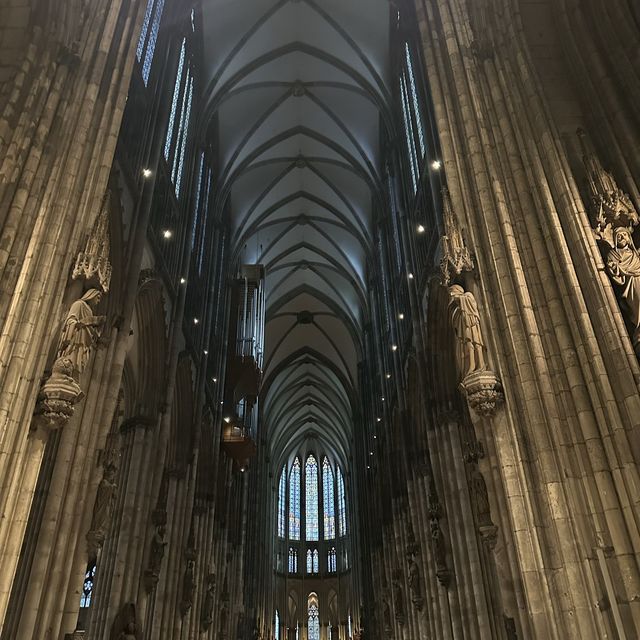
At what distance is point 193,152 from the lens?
Answer: 1948cm

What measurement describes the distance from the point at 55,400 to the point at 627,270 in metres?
7.55

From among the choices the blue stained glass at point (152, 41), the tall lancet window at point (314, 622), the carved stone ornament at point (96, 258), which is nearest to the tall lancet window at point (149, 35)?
the blue stained glass at point (152, 41)

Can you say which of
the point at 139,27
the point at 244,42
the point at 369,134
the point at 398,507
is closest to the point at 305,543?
the point at 398,507

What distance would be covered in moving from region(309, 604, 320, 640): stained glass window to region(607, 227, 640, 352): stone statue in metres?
44.3

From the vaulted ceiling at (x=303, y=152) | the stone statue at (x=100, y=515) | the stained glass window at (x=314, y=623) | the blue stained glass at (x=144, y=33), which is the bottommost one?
the stone statue at (x=100, y=515)

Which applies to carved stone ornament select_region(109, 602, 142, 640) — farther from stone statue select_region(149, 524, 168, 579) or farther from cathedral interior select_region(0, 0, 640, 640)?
stone statue select_region(149, 524, 168, 579)

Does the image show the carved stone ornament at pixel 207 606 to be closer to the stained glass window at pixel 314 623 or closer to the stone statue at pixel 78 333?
the stone statue at pixel 78 333

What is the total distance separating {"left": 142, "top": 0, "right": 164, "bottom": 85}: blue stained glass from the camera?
50.3ft

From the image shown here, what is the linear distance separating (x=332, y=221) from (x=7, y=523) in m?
23.4

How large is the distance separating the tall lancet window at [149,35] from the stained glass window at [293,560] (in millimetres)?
41022

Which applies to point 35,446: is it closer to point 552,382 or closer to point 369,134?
point 552,382

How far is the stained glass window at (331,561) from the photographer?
4784 centimetres

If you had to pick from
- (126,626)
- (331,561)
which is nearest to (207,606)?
(126,626)

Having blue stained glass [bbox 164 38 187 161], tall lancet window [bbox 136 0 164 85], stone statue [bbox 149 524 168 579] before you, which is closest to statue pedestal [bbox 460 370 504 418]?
stone statue [bbox 149 524 168 579]
